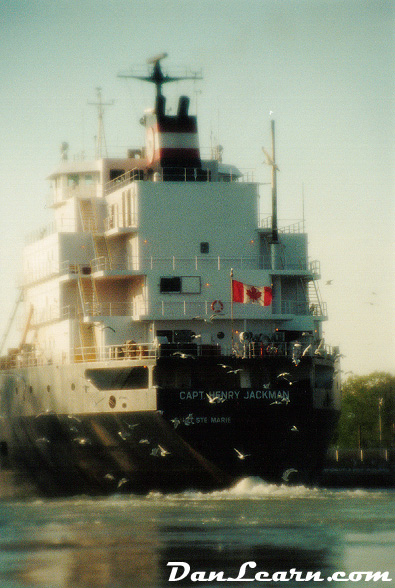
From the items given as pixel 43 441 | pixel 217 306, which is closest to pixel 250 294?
pixel 217 306

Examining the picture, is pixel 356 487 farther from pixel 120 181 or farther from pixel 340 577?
pixel 340 577

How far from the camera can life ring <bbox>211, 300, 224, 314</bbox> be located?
40656 millimetres

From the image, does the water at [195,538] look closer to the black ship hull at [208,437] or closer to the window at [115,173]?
the black ship hull at [208,437]

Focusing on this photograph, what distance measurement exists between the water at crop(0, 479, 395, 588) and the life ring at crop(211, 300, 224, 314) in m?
5.88

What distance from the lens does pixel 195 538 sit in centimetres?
3083

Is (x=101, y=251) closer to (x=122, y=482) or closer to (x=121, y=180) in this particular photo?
(x=121, y=180)

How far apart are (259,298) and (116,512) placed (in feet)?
28.2

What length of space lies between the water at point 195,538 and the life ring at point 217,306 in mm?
5880

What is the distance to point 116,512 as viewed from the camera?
36219 millimetres

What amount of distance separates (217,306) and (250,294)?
1137 millimetres

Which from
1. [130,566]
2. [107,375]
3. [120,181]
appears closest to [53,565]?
[130,566]

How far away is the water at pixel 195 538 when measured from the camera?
2664 cm

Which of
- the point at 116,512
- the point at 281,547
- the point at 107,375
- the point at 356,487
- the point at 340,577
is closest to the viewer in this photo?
the point at 340,577

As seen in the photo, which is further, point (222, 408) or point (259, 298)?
point (259, 298)
